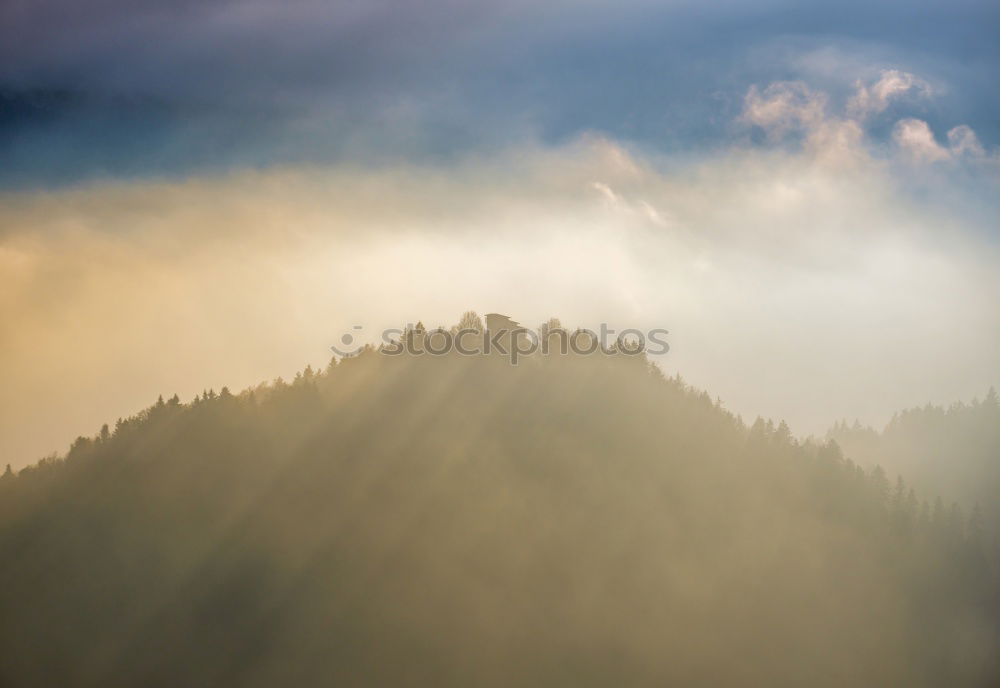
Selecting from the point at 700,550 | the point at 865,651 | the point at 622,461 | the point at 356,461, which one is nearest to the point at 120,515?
the point at 356,461

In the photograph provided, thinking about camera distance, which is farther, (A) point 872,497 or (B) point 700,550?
(A) point 872,497

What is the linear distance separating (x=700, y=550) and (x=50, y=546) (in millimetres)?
138705

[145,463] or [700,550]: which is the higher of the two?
[145,463]

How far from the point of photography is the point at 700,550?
185000 millimetres

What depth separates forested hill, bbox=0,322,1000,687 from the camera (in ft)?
536

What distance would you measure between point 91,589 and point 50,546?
15005mm

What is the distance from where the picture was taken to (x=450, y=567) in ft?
575

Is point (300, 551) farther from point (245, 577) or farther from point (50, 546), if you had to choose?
point (50, 546)

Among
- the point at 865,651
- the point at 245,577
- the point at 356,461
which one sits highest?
the point at 356,461

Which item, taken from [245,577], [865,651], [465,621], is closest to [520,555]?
[465,621]

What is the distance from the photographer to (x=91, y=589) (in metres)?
172

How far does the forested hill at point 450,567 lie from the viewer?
163500 mm

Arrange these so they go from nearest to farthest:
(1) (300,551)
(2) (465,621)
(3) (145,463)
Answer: (2) (465,621), (1) (300,551), (3) (145,463)

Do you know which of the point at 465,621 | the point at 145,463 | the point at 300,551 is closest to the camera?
the point at 465,621
